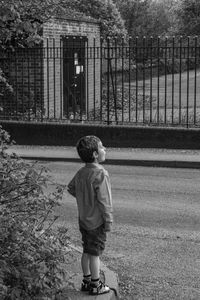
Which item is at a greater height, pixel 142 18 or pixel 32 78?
pixel 142 18

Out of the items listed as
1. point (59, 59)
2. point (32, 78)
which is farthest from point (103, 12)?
point (32, 78)

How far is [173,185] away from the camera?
10906mm

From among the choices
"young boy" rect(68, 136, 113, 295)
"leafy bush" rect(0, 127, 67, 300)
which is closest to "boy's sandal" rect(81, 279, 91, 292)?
"young boy" rect(68, 136, 113, 295)

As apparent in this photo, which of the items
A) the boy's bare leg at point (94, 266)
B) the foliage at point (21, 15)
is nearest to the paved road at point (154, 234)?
the boy's bare leg at point (94, 266)

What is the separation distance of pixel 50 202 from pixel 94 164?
0.66 m

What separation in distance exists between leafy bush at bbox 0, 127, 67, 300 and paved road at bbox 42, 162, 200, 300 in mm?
1340

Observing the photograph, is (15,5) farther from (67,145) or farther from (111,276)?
(67,145)

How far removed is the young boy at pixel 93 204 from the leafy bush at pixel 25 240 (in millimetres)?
433

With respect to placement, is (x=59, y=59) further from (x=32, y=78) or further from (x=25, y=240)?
(x=25, y=240)

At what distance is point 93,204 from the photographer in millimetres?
4984

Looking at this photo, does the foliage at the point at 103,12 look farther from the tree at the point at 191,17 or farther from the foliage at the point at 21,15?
the foliage at the point at 21,15

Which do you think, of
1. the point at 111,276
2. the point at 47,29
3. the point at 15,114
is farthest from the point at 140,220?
the point at 47,29

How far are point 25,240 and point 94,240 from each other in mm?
994

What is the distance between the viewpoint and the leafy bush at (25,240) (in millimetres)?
3959
